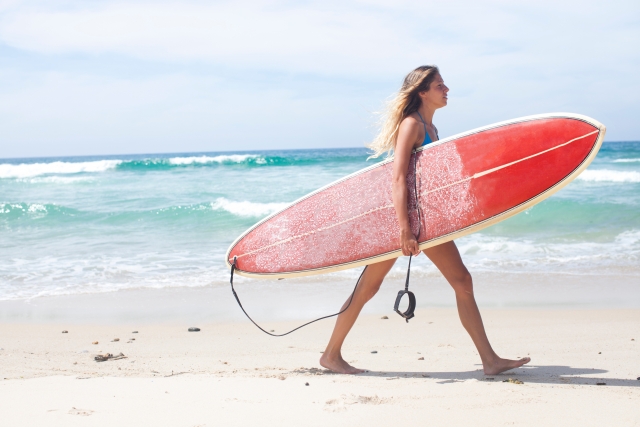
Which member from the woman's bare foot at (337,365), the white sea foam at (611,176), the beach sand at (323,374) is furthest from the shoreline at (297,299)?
the white sea foam at (611,176)

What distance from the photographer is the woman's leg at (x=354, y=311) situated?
3029 mm

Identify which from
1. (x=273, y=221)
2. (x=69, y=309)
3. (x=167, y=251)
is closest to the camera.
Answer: (x=273, y=221)

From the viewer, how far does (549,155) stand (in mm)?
2771

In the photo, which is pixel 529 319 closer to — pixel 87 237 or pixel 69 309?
pixel 69 309

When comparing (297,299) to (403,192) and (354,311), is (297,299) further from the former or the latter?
(403,192)

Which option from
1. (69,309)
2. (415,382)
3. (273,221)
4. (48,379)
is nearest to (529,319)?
(415,382)

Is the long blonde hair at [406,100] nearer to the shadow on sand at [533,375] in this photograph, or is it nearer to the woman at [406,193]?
the woman at [406,193]

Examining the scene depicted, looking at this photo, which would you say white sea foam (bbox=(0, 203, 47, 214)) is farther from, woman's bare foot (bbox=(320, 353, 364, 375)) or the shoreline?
woman's bare foot (bbox=(320, 353, 364, 375))

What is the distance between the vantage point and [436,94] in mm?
2875

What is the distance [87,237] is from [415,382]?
763 centimetres

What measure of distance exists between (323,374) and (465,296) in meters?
0.83

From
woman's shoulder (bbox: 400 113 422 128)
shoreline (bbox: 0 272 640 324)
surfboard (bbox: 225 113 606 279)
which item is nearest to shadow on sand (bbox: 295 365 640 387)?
surfboard (bbox: 225 113 606 279)

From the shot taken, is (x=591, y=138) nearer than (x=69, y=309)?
Yes

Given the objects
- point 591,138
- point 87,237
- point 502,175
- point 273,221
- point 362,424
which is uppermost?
point 591,138
